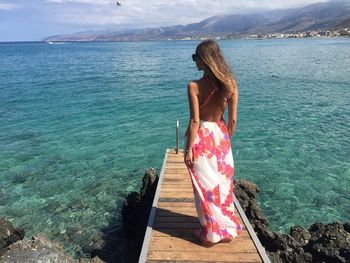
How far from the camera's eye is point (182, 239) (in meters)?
7.19

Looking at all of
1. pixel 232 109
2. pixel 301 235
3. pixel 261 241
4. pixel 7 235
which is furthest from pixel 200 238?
pixel 7 235

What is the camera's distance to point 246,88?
34.9 meters

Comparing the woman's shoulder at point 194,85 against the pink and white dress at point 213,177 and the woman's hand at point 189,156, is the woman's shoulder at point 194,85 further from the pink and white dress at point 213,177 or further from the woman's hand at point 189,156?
the woman's hand at point 189,156

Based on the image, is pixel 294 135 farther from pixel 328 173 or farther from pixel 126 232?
pixel 126 232

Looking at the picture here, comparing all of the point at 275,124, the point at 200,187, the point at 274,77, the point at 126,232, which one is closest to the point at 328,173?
the point at 275,124

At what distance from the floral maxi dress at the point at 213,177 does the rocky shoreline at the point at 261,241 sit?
262 centimetres

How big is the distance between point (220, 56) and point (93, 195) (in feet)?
30.4

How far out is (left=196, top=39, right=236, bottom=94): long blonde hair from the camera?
5637mm

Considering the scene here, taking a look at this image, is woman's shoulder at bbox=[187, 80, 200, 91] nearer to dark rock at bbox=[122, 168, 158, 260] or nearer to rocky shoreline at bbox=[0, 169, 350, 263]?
rocky shoreline at bbox=[0, 169, 350, 263]

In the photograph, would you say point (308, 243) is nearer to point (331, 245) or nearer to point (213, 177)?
point (331, 245)

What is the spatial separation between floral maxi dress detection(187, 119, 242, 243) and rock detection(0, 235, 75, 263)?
11.5ft

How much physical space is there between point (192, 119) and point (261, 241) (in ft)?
16.4

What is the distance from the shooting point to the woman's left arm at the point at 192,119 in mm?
5793

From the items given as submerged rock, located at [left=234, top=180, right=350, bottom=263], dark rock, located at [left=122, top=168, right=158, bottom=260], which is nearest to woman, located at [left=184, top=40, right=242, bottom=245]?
submerged rock, located at [left=234, top=180, right=350, bottom=263]
